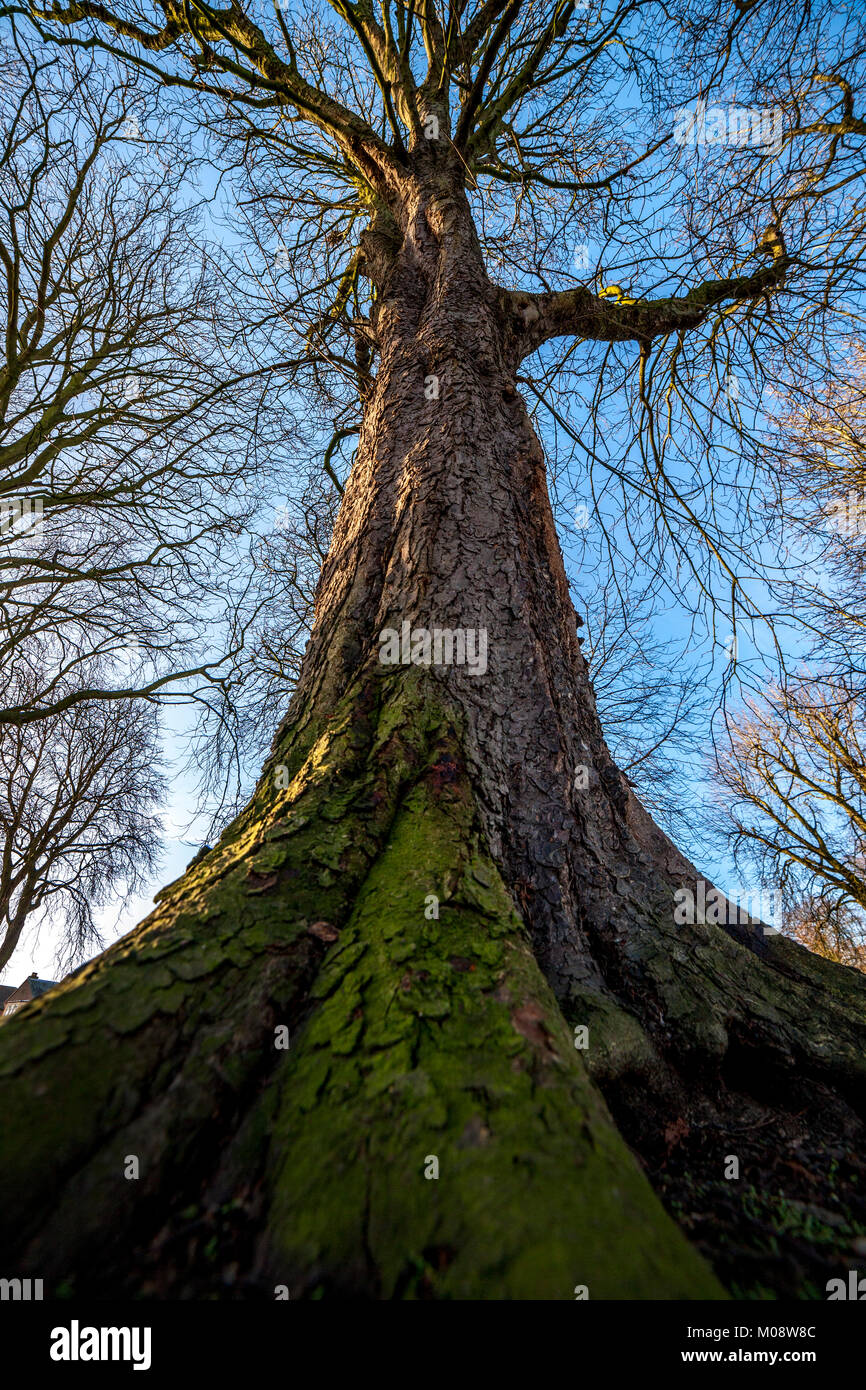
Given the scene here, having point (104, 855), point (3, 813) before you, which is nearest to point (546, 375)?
point (3, 813)

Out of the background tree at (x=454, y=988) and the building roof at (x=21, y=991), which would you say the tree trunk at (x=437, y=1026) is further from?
the building roof at (x=21, y=991)

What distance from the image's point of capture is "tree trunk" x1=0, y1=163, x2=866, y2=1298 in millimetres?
821

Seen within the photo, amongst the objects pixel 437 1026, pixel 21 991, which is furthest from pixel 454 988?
pixel 21 991

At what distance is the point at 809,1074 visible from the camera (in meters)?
1.62

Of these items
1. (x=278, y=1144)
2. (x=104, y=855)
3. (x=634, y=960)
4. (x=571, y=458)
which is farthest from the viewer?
(x=104, y=855)

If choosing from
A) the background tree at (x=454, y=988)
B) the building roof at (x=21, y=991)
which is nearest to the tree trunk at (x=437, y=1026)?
the background tree at (x=454, y=988)

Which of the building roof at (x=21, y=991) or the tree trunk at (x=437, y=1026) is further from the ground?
the tree trunk at (x=437, y=1026)

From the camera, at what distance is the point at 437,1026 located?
109 centimetres

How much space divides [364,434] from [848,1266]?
11.8 feet

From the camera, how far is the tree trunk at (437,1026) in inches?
32.3

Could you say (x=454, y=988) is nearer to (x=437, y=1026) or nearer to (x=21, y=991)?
(x=437, y=1026)

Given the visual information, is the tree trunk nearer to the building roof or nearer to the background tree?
the background tree
